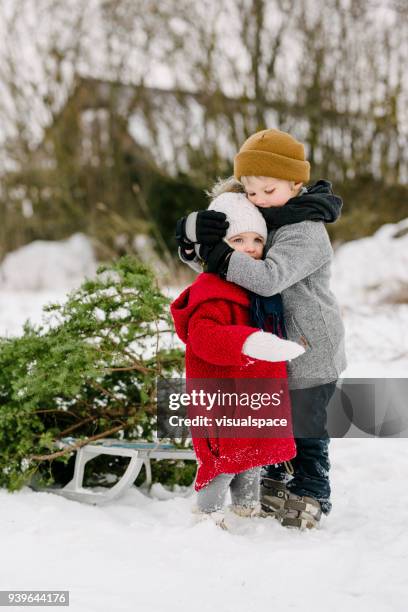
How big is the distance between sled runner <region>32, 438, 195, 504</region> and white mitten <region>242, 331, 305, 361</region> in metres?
0.93

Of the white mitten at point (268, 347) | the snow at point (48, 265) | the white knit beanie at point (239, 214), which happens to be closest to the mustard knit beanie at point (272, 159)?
the white knit beanie at point (239, 214)

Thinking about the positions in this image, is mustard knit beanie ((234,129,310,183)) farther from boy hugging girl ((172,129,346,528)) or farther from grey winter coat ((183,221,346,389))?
grey winter coat ((183,221,346,389))

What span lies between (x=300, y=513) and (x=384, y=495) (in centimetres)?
60

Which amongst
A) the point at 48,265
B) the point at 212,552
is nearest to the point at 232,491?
the point at 212,552

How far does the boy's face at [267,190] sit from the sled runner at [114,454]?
1.21 m

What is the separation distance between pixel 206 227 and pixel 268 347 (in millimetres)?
539

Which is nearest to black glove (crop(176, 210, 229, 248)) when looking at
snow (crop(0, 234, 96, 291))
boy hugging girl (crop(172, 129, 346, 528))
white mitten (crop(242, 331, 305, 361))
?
boy hugging girl (crop(172, 129, 346, 528))

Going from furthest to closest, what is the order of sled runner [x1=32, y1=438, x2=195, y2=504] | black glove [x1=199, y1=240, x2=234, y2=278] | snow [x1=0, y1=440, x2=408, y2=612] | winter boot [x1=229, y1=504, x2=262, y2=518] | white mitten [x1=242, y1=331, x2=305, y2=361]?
sled runner [x1=32, y1=438, x2=195, y2=504], winter boot [x1=229, y1=504, x2=262, y2=518], black glove [x1=199, y1=240, x2=234, y2=278], white mitten [x1=242, y1=331, x2=305, y2=361], snow [x1=0, y1=440, x2=408, y2=612]

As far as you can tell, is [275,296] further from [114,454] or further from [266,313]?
[114,454]

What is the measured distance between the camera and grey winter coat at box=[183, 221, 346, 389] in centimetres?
272

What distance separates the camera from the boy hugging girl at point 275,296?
2.68 metres

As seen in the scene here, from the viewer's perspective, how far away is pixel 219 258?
268cm

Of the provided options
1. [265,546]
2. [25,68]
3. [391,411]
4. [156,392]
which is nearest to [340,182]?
[25,68]

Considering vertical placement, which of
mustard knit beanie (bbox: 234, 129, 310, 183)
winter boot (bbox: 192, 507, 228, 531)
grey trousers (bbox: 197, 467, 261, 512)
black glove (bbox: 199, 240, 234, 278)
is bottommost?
winter boot (bbox: 192, 507, 228, 531)
